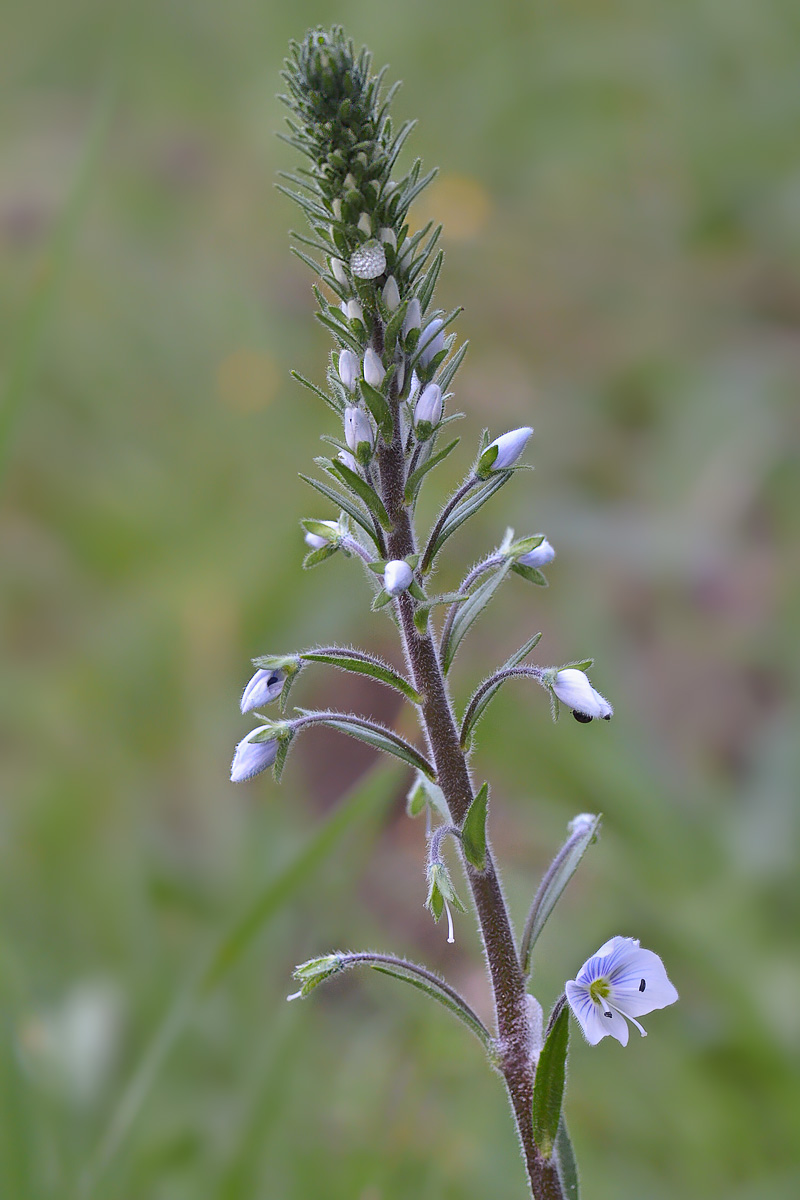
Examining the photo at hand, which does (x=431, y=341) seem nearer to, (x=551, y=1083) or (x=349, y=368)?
(x=349, y=368)

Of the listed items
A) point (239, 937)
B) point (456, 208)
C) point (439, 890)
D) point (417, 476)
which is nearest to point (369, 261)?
point (417, 476)

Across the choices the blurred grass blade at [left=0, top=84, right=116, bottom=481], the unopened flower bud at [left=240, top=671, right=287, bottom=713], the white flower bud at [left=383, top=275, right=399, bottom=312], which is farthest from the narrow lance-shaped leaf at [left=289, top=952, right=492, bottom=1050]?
the blurred grass blade at [left=0, top=84, right=116, bottom=481]

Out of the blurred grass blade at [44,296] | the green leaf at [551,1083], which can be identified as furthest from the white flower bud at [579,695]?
the blurred grass blade at [44,296]

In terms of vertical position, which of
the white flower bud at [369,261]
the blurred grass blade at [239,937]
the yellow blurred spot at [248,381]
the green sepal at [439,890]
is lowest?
the blurred grass blade at [239,937]

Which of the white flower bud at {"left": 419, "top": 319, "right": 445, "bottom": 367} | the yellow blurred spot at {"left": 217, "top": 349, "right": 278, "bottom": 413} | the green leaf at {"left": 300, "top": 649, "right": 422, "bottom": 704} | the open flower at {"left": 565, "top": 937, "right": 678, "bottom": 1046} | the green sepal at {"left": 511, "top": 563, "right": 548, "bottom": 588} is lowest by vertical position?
the open flower at {"left": 565, "top": 937, "right": 678, "bottom": 1046}

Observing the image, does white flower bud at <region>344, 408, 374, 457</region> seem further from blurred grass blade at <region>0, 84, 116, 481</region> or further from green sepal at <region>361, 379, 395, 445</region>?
blurred grass blade at <region>0, 84, 116, 481</region>

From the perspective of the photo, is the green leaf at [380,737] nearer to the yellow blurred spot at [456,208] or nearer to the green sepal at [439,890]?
the green sepal at [439,890]

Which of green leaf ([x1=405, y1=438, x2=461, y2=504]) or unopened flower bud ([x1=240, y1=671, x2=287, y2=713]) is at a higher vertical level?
green leaf ([x1=405, y1=438, x2=461, y2=504])
